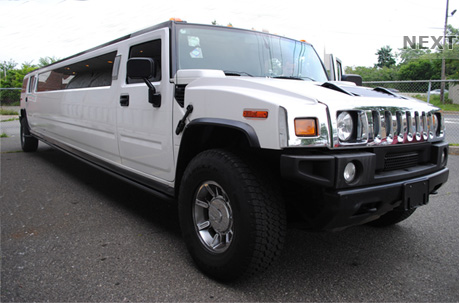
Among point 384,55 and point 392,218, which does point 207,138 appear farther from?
point 384,55

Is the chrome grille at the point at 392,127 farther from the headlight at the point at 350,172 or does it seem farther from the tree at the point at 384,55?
the tree at the point at 384,55

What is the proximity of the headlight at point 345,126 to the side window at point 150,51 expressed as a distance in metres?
1.69

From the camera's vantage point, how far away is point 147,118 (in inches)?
128

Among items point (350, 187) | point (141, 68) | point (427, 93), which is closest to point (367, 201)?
point (350, 187)

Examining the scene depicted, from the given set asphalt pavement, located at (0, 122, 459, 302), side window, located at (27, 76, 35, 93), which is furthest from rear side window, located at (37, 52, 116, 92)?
asphalt pavement, located at (0, 122, 459, 302)

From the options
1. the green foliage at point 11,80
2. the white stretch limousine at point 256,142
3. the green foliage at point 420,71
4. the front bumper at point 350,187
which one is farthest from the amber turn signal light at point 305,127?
the green foliage at point 420,71

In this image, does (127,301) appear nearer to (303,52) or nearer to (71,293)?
(71,293)

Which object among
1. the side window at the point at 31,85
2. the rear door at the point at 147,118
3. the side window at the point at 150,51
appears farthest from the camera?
the side window at the point at 31,85

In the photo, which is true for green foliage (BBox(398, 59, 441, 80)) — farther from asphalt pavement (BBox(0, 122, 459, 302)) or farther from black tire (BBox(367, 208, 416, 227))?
black tire (BBox(367, 208, 416, 227))

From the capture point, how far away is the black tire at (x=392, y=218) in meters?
3.23

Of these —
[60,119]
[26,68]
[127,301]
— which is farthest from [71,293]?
[26,68]

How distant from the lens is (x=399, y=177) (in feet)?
7.38

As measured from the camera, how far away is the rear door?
3000 millimetres

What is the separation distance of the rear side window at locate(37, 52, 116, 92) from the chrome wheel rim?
2.09 meters
